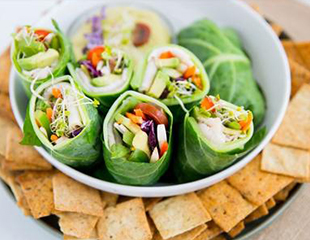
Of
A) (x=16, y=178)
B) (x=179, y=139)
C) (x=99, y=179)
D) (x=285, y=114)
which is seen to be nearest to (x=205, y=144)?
(x=179, y=139)

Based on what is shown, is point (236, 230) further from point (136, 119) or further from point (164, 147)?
point (136, 119)

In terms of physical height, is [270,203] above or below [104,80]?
below

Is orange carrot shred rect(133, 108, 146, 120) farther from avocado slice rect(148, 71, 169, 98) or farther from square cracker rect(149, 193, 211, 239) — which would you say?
square cracker rect(149, 193, 211, 239)

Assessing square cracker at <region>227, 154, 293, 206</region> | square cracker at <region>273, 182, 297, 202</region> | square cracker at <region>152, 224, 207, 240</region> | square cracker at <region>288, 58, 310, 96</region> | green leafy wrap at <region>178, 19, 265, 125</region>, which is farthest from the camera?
square cracker at <region>288, 58, 310, 96</region>

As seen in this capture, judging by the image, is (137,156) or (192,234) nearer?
(137,156)

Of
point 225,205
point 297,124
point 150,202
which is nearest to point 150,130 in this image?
point 150,202

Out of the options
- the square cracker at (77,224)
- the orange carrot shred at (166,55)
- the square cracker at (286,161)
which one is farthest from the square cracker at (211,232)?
the orange carrot shred at (166,55)

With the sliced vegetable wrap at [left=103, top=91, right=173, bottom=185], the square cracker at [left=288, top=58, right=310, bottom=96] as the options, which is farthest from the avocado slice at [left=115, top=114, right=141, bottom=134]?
the square cracker at [left=288, top=58, right=310, bottom=96]
